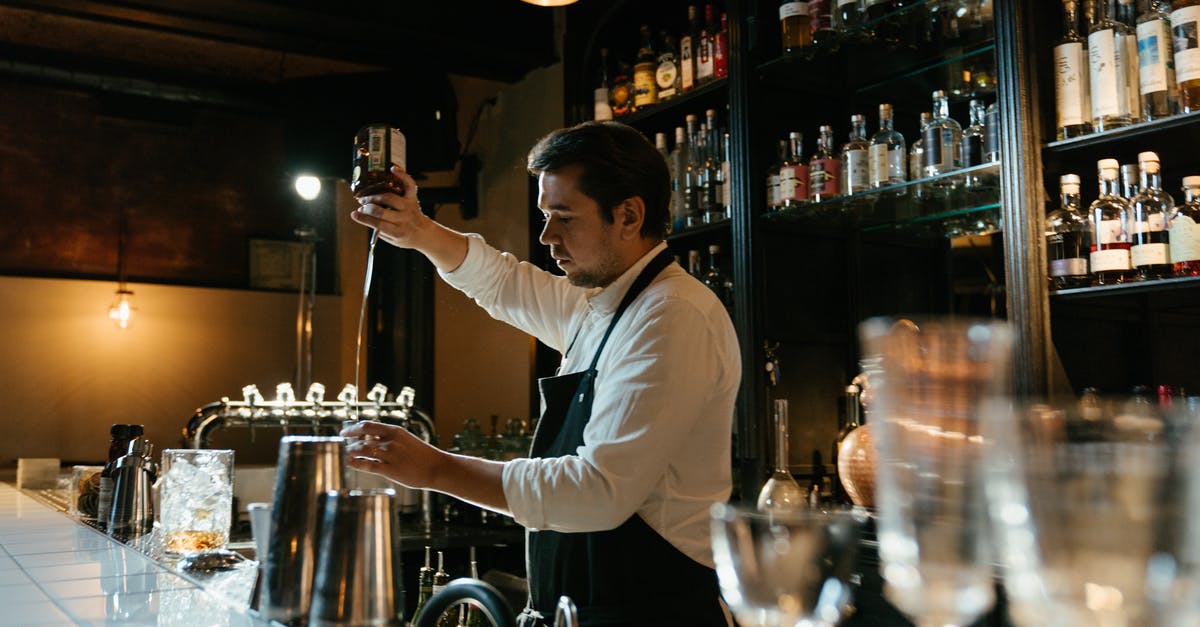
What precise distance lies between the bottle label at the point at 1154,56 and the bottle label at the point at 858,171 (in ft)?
2.46

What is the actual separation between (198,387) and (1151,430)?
251 inches

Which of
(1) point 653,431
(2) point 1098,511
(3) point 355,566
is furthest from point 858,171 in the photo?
(2) point 1098,511

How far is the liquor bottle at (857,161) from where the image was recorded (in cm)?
264

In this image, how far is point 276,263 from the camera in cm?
665

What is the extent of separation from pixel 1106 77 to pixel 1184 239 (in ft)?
1.16

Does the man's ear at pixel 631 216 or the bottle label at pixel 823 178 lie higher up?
A: the bottle label at pixel 823 178

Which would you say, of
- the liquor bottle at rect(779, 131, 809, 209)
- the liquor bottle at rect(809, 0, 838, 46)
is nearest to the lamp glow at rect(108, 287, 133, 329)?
the liquor bottle at rect(779, 131, 809, 209)

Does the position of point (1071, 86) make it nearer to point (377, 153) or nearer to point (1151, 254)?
point (1151, 254)

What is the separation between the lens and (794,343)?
9.59ft

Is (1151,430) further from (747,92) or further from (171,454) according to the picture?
(747,92)

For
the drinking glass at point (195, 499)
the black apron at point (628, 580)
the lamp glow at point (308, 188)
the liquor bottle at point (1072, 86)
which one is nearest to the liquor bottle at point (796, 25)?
the liquor bottle at point (1072, 86)

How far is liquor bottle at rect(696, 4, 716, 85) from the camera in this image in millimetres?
3078

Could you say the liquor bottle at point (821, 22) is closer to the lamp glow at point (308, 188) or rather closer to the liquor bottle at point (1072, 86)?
the liquor bottle at point (1072, 86)

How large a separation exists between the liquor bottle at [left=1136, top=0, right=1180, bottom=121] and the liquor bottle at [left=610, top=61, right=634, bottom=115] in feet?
5.76
